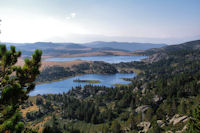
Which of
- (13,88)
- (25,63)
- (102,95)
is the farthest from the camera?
(102,95)

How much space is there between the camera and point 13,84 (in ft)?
24.8

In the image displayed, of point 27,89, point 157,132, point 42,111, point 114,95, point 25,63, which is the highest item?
point 25,63

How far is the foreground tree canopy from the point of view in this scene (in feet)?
22.2

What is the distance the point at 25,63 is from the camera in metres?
8.34

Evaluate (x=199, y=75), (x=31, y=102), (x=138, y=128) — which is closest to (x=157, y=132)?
(x=138, y=128)

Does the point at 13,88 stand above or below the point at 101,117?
above

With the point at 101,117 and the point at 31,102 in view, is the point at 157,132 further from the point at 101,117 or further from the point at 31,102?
Answer: the point at 31,102

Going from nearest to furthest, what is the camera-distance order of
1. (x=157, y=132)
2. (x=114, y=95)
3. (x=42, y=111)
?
1. (x=157, y=132)
2. (x=42, y=111)
3. (x=114, y=95)

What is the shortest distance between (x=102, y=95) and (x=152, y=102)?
38556 millimetres

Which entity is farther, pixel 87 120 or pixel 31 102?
pixel 31 102

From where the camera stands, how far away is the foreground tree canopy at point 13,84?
6.75 metres

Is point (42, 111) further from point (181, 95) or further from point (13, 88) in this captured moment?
point (13, 88)

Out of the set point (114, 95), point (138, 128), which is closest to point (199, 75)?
point (114, 95)

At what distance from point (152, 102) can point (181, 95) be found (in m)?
13.9
